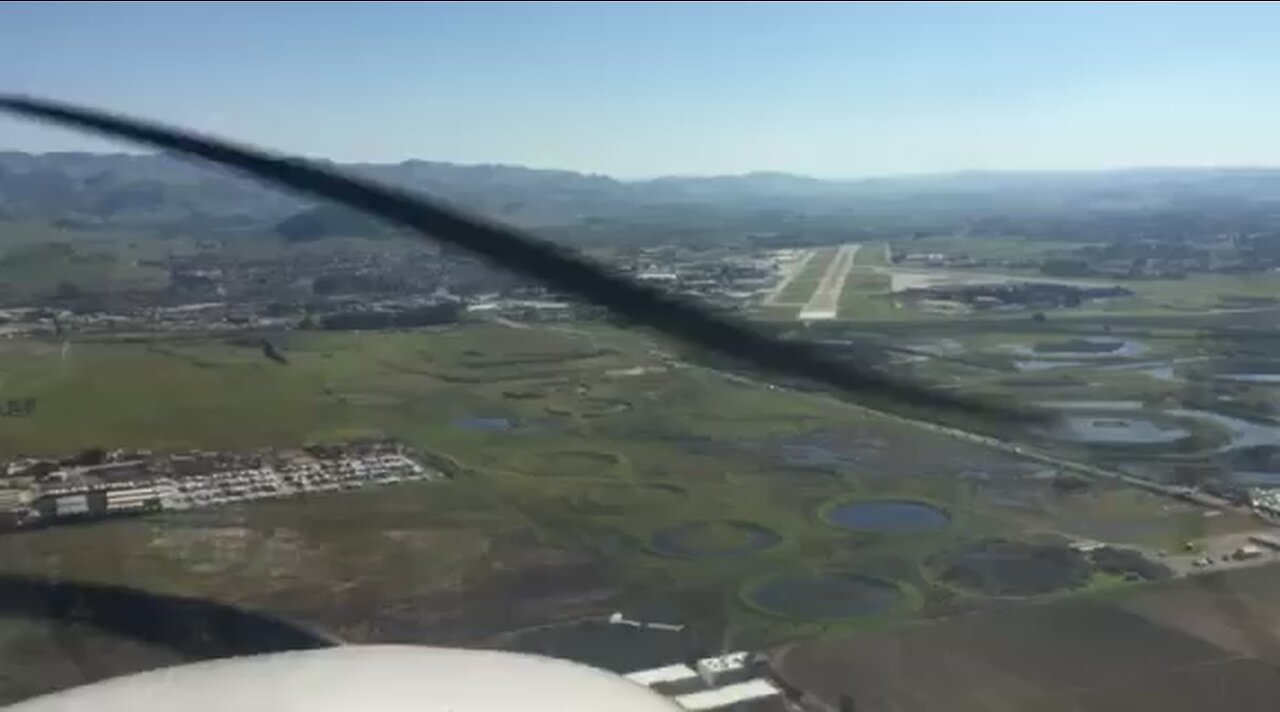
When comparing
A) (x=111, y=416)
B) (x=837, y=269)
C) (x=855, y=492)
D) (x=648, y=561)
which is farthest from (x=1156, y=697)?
(x=837, y=269)

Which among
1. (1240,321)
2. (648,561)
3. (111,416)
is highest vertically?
(1240,321)

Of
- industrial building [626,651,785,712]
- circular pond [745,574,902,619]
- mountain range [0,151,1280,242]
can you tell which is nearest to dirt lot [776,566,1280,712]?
industrial building [626,651,785,712]

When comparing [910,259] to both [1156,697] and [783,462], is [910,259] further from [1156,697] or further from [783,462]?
[1156,697]

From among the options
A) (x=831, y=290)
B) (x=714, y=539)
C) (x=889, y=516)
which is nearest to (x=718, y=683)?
(x=714, y=539)

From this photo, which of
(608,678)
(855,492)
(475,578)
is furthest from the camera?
(855,492)

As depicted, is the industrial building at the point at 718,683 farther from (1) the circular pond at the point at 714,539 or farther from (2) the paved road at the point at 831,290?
(2) the paved road at the point at 831,290

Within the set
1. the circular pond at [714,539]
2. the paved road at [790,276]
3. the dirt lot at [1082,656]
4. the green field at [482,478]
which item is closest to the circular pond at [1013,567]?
the green field at [482,478]
